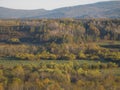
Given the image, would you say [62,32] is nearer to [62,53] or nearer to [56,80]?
[62,53]

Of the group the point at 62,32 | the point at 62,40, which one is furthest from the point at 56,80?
the point at 62,32

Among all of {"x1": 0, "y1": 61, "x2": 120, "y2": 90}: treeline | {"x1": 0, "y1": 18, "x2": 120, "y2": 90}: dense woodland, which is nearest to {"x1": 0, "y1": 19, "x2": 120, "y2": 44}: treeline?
{"x1": 0, "y1": 18, "x2": 120, "y2": 90}: dense woodland

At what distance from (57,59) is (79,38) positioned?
52.4 ft

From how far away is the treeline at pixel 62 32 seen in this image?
187 feet

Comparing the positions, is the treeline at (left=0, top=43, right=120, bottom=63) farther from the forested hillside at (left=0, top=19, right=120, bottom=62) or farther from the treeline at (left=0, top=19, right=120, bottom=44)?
the treeline at (left=0, top=19, right=120, bottom=44)

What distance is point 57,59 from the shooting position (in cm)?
4216

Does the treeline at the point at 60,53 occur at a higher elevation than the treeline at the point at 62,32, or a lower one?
A: lower

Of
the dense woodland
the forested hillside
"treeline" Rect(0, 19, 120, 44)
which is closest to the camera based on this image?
the dense woodland

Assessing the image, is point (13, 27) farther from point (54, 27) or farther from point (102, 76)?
point (102, 76)

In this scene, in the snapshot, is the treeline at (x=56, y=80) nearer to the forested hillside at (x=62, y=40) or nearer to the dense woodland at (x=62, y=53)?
the dense woodland at (x=62, y=53)

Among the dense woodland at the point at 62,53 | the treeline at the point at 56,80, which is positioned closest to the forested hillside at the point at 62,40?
the dense woodland at the point at 62,53

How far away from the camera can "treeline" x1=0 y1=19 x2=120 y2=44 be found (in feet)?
187

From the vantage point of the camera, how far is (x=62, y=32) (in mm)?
62219

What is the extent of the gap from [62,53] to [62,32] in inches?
678
